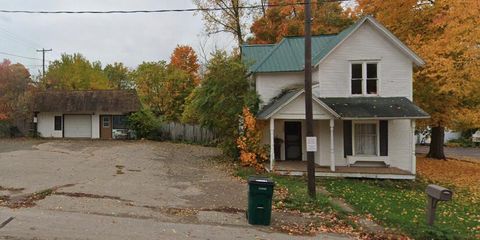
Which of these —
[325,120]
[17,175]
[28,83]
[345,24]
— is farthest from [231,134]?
[28,83]

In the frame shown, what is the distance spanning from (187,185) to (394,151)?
10467 millimetres

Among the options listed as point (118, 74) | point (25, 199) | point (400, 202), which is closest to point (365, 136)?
point (400, 202)

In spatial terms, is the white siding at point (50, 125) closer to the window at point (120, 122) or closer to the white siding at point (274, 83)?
the window at point (120, 122)

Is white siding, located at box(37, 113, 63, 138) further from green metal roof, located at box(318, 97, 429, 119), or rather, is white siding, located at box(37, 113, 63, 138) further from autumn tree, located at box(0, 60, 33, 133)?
green metal roof, located at box(318, 97, 429, 119)

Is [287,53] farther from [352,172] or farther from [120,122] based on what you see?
[120,122]

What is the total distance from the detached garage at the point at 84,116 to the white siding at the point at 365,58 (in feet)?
76.5

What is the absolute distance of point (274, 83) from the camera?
69.4 feet

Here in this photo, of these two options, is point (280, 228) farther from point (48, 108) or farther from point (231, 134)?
point (48, 108)

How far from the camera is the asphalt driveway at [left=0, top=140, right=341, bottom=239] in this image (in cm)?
814

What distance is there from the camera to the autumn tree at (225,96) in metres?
21.5

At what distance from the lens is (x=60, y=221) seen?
28.1ft

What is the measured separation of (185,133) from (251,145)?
19.3m

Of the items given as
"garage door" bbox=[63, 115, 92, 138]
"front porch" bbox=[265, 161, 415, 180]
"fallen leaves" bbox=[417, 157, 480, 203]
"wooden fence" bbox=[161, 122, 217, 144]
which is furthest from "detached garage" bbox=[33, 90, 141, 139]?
"fallen leaves" bbox=[417, 157, 480, 203]

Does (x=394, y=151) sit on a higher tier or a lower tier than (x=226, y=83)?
lower
